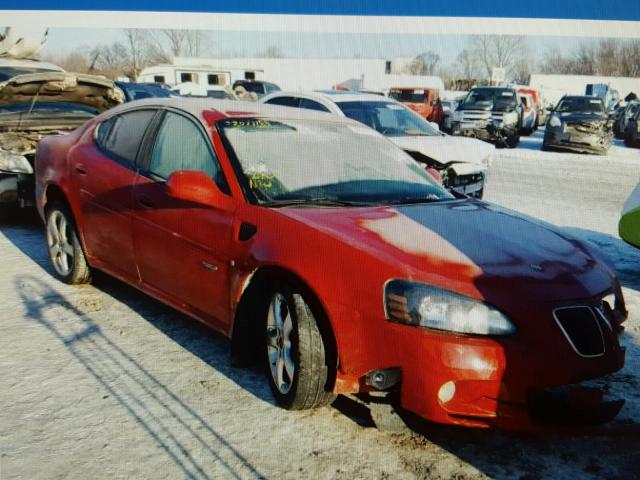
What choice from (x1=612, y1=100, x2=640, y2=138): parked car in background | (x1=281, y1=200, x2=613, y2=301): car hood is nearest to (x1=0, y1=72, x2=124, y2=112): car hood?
(x1=281, y1=200, x2=613, y2=301): car hood

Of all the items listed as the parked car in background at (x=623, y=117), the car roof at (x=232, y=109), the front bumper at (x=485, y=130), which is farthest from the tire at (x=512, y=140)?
the car roof at (x=232, y=109)

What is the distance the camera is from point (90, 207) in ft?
14.2

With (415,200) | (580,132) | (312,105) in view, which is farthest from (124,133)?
(580,132)

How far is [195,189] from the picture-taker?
3256 millimetres

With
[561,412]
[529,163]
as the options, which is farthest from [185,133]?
[529,163]

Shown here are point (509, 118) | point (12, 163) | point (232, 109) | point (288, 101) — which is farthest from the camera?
point (509, 118)

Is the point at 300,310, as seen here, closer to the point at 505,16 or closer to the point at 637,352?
the point at 505,16

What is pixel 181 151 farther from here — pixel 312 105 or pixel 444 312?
pixel 312 105

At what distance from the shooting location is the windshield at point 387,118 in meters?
8.45

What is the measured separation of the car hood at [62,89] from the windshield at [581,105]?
587 inches

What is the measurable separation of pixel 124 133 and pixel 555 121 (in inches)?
623

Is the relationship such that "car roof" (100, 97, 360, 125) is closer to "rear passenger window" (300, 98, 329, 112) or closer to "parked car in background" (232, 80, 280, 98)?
"rear passenger window" (300, 98, 329, 112)

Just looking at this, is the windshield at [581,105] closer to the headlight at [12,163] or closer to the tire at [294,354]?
the headlight at [12,163]

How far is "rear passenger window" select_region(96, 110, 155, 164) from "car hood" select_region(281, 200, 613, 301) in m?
1.51
